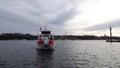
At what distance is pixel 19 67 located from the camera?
2580 centimetres

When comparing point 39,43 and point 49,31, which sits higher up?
point 49,31

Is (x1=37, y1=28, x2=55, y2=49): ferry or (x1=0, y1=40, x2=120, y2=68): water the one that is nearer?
(x1=0, y1=40, x2=120, y2=68): water

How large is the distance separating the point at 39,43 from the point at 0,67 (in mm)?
30413

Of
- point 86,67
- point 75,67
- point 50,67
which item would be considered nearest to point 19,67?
point 50,67

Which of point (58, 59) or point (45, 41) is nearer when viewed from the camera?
point (58, 59)

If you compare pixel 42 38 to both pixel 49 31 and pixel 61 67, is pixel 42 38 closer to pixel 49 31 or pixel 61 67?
pixel 49 31

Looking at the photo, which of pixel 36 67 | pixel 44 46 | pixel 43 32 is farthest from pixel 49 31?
pixel 36 67

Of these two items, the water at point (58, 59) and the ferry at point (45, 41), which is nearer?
the water at point (58, 59)

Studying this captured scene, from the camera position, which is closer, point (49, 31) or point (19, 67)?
point (19, 67)

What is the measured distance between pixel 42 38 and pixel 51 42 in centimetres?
307

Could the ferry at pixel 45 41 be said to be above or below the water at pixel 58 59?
above

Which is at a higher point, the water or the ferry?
the ferry

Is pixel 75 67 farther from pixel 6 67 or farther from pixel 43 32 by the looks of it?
pixel 43 32

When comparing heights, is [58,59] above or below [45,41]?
below
